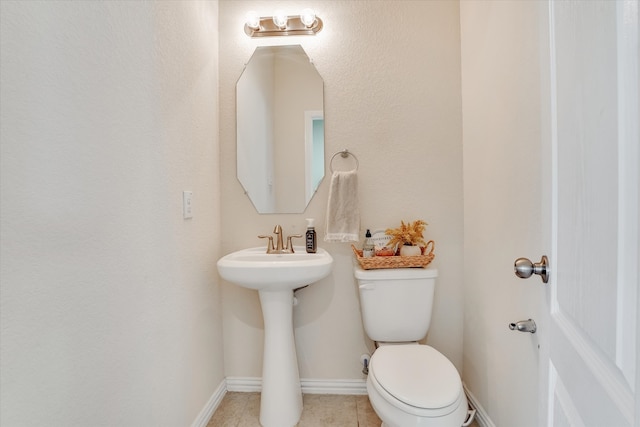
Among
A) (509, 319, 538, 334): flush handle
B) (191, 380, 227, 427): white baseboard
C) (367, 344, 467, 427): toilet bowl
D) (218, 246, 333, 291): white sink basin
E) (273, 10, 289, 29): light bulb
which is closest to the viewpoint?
(509, 319, 538, 334): flush handle

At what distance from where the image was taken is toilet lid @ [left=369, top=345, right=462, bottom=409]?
106 cm

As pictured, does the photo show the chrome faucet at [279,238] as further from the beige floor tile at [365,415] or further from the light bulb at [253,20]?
the light bulb at [253,20]

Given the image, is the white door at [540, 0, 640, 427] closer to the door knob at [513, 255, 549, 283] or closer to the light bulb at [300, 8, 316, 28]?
the door knob at [513, 255, 549, 283]

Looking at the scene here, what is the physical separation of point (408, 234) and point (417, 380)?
669mm

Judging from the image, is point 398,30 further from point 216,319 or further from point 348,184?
point 216,319

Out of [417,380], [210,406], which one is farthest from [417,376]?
[210,406]

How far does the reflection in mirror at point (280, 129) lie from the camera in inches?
68.9

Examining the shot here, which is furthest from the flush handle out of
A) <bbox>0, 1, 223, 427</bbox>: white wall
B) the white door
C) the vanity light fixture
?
the vanity light fixture

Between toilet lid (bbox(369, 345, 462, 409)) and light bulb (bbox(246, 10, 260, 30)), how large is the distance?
1.77 metres

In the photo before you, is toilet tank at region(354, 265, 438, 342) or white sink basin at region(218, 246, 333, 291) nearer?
white sink basin at region(218, 246, 333, 291)

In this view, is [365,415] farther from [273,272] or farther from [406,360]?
[273,272]

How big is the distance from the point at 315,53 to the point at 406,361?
160 centimetres

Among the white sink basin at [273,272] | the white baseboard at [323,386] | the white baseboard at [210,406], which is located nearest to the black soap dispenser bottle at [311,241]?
the white sink basin at [273,272]

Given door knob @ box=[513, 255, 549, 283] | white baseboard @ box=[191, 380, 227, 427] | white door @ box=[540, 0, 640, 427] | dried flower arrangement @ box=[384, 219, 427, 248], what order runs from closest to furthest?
white door @ box=[540, 0, 640, 427] → door knob @ box=[513, 255, 549, 283] → white baseboard @ box=[191, 380, 227, 427] → dried flower arrangement @ box=[384, 219, 427, 248]
